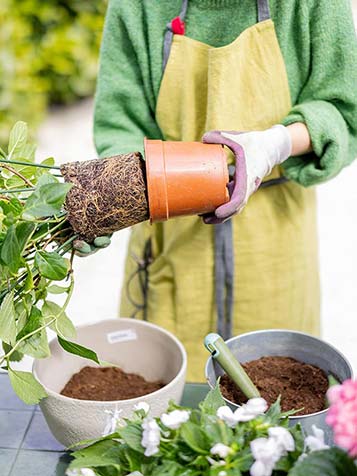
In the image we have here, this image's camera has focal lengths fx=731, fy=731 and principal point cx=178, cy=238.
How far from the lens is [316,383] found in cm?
90

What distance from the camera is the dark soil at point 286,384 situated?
861mm

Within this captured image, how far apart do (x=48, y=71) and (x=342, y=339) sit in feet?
6.30

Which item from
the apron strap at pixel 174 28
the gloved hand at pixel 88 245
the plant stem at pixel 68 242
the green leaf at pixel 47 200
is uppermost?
the apron strap at pixel 174 28

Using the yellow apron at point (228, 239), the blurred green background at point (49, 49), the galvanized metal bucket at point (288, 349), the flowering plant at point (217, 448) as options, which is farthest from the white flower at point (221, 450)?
the blurred green background at point (49, 49)

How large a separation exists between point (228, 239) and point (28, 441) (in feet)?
1.57

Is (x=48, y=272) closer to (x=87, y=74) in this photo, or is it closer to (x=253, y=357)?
(x=253, y=357)

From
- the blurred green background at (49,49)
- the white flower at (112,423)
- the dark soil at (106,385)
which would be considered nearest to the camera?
the white flower at (112,423)

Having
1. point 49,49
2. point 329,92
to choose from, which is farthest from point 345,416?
point 49,49

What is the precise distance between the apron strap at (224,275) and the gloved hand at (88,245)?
1.08 feet

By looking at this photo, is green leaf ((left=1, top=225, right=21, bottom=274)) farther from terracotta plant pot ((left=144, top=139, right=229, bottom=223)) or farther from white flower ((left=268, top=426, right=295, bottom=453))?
white flower ((left=268, top=426, right=295, bottom=453))

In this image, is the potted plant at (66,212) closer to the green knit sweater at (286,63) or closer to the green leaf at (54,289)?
the green leaf at (54,289)

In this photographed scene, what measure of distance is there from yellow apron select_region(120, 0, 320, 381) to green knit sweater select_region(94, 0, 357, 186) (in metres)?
0.03

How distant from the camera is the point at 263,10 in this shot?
1.11m

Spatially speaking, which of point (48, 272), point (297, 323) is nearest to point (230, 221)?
point (297, 323)
